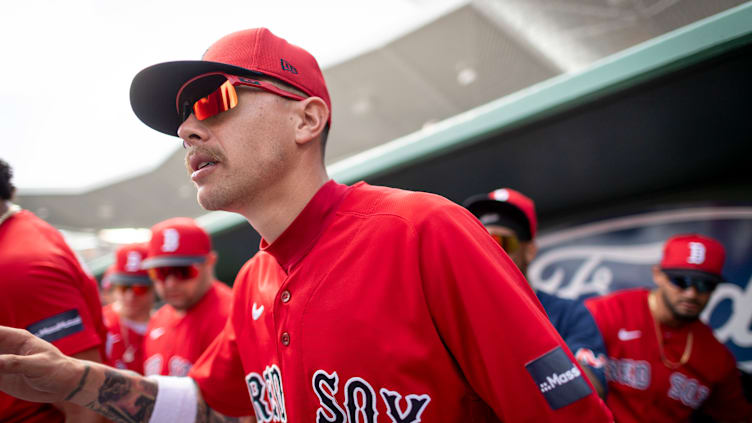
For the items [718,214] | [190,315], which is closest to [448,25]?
[718,214]

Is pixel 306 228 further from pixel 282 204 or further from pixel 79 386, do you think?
pixel 79 386

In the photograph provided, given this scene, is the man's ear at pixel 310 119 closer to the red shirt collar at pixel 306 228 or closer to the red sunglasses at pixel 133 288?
the red shirt collar at pixel 306 228

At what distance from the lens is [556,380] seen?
3.10 ft

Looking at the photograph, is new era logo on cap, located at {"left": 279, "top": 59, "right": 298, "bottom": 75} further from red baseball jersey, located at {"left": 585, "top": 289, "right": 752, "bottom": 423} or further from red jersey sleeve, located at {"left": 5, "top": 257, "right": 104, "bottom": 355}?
red baseball jersey, located at {"left": 585, "top": 289, "right": 752, "bottom": 423}

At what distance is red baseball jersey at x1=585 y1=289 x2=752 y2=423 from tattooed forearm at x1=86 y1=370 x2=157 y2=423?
264 centimetres

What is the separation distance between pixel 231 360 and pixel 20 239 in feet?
2.70

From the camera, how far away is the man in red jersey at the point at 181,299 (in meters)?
3.01

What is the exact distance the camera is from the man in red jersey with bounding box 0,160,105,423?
4.81ft

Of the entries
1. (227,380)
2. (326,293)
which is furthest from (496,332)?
(227,380)

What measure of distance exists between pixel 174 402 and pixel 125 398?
0.49ft

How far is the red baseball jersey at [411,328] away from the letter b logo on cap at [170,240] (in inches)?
93.4

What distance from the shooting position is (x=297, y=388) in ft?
3.76

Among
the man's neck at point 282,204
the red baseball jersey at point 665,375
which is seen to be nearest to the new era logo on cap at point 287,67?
the man's neck at point 282,204

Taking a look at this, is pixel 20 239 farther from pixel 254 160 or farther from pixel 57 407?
pixel 254 160
